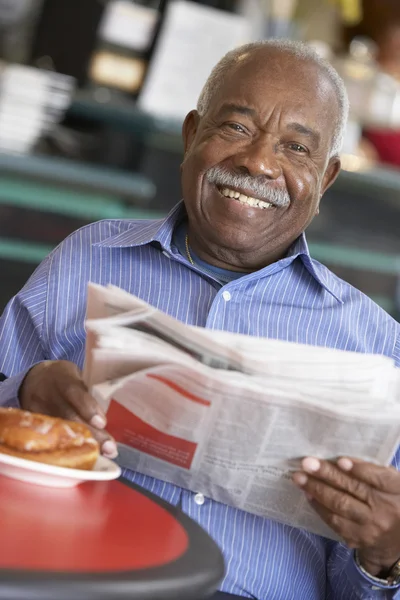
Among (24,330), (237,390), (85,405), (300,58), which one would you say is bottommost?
(24,330)

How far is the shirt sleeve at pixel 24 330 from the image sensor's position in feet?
5.03

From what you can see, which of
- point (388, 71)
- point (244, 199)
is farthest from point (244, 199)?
point (388, 71)

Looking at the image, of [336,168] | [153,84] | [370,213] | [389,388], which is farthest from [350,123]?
[389,388]

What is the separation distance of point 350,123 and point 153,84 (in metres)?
0.93

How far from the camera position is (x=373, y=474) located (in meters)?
1.17

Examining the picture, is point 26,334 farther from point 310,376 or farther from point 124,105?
point 124,105

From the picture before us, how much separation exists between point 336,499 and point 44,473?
360mm

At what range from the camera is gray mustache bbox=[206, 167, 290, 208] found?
62.4 inches

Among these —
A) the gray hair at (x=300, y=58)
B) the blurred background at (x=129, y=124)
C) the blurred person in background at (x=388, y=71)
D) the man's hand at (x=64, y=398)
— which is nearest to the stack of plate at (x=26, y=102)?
the blurred background at (x=129, y=124)

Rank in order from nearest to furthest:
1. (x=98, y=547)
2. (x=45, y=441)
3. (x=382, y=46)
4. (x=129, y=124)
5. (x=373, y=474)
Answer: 1. (x=98, y=547)
2. (x=45, y=441)
3. (x=373, y=474)
4. (x=129, y=124)
5. (x=382, y=46)

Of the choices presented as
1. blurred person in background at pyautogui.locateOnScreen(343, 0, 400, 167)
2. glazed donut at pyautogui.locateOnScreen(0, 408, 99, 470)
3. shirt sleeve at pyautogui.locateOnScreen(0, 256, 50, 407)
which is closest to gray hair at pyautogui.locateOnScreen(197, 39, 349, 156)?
shirt sleeve at pyautogui.locateOnScreen(0, 256, 50, 407)

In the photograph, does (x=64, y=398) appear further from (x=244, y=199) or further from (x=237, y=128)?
(x=237, y=128)

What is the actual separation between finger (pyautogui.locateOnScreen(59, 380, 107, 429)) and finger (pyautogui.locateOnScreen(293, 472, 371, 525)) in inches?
9.7

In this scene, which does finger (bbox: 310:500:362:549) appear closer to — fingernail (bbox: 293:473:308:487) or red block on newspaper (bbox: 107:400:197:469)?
fingernail (bbox: 293:473:308:487)
